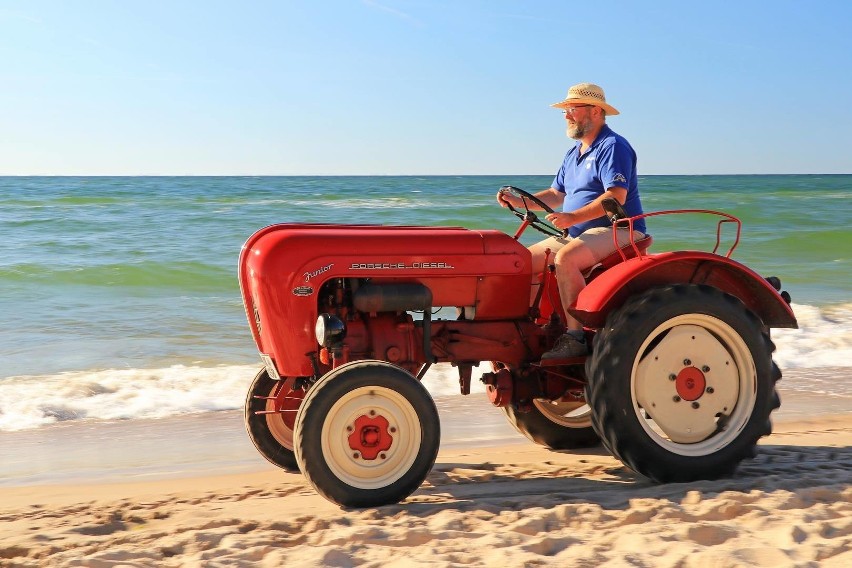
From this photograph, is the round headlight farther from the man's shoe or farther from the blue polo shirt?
the blue polo shirt

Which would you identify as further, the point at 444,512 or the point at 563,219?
the point at 563,219

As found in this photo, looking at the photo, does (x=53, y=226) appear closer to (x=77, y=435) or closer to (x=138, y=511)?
(x=77, y=435)

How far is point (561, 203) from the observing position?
5.21 meters

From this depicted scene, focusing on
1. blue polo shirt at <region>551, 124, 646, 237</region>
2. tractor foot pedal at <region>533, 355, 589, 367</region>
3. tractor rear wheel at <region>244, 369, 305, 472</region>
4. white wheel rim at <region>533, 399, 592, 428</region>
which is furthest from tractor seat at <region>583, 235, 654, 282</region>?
tractor rear wheel at <region>244, 369, 305, 472</region>

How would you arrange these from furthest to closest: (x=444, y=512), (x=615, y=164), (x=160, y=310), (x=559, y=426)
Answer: (x=160, y=310), (x=559, y=426), (x=615, y=164), (x=444, y=512)

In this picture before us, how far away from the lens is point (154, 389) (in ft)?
22.4

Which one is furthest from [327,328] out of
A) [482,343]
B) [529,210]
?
[529,210]

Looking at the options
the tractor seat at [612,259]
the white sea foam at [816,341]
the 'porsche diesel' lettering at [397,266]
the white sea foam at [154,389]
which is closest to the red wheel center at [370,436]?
the 'porsche diesel' lettering at [397,266]

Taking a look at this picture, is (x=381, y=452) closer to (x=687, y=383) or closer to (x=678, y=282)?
(x=687, y=383)

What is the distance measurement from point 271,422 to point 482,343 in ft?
3.54

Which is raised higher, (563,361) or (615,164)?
(615,164)

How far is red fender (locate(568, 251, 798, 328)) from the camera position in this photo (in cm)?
420

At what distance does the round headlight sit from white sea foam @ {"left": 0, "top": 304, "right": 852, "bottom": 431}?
8.32 feet

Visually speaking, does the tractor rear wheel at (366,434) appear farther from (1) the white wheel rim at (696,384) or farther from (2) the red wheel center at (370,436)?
(1) the white wheel rim at (696,384)
